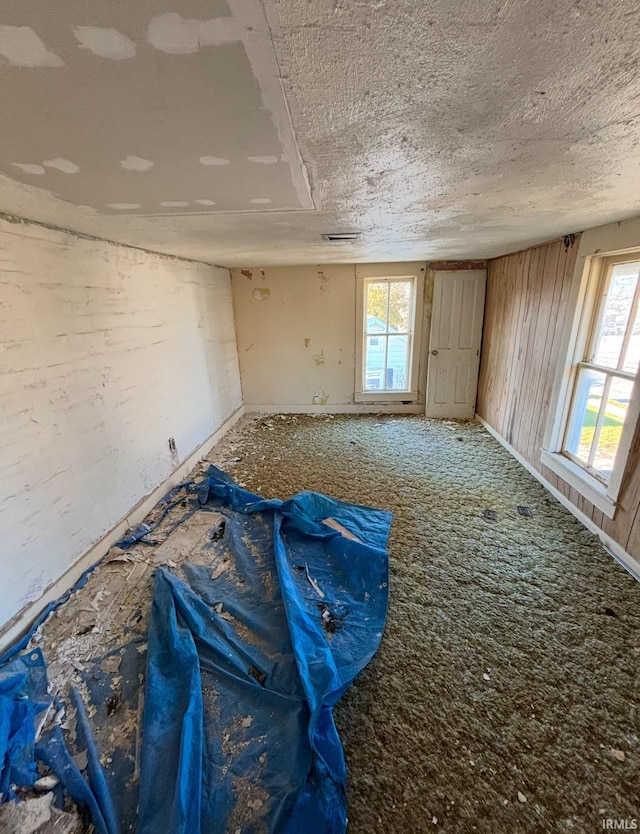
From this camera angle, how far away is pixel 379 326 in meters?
4.91

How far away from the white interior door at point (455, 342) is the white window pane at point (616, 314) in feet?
6.57

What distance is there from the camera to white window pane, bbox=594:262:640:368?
2.30m

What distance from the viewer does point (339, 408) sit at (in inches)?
204

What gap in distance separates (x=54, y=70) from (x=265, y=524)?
240 centimetres

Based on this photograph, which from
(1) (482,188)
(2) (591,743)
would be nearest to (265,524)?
(2) (591,743)

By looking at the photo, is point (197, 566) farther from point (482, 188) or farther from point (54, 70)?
point (482, 188)

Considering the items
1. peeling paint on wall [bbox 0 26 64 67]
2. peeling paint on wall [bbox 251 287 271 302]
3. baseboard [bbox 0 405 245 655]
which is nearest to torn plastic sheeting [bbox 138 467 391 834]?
baseboard [bbox 0 405 245 655]

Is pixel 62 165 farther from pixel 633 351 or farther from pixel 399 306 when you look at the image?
pixel 399 306

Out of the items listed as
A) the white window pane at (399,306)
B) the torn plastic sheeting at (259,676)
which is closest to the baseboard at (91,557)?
the torn plastic sheeting at (259,676)

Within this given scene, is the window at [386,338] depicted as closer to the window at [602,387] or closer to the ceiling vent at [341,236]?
the ceiling vent at [341,236]

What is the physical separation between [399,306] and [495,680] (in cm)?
429

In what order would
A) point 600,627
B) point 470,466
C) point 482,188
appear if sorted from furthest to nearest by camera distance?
point 470,466 → point 600,627 → point 482,188

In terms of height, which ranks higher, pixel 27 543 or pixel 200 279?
pixel 200 279

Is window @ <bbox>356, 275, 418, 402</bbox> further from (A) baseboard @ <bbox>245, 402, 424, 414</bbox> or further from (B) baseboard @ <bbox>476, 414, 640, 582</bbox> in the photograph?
(B) baseboard @ <bbox>476, 414, 640, 582</bbox>
